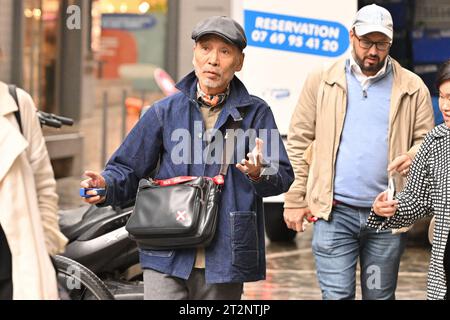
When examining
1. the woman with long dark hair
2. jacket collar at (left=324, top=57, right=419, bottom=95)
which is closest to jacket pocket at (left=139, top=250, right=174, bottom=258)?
the woman with long dark hair

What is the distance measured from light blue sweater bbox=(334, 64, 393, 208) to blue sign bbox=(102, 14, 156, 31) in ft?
63.8

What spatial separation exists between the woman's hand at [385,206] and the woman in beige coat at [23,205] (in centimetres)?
155

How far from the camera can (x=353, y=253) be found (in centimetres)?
638

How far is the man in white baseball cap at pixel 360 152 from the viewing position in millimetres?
6273

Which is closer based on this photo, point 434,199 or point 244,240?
point 244,240

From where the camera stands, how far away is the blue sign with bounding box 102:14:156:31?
2553 centimetres

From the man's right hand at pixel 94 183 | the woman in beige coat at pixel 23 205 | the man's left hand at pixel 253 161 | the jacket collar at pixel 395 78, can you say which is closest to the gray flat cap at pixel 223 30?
the man's left hand at pixel 253 161

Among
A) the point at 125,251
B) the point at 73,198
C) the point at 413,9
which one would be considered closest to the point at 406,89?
the point at 125,251

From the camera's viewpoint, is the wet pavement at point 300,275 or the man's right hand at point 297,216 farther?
the wet pavement at point 300,275

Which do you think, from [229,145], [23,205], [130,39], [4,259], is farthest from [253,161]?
[130,39]

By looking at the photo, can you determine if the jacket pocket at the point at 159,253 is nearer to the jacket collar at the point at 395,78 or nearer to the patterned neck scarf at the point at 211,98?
the patterned neck scarf at the point at 211,98

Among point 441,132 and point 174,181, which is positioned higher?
point 441,132

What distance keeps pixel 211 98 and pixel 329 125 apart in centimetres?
114

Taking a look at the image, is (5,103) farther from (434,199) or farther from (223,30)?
(434,199)
